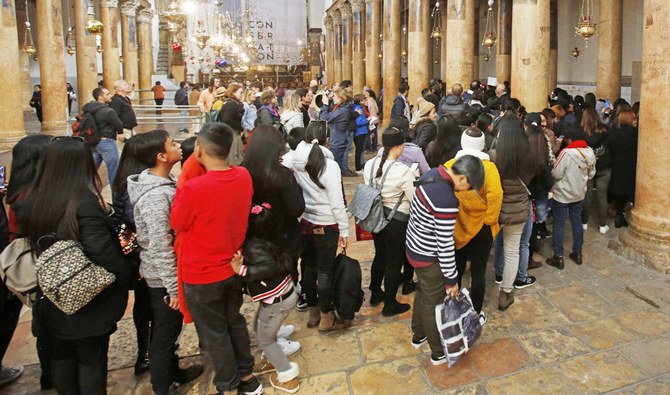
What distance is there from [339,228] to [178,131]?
1384 cm

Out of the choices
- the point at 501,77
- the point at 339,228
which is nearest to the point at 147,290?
the point at 339,228

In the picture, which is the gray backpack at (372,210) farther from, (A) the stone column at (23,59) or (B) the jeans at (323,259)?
(A) the stone column at (23,59)

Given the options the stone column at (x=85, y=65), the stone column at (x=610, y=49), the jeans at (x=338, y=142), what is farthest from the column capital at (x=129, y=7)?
the stone column at (x=610, y=49)

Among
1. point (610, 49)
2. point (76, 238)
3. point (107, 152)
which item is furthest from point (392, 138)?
point (610, 49)

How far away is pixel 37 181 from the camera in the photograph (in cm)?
286

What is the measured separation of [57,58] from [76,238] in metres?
11.8

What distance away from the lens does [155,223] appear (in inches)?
116

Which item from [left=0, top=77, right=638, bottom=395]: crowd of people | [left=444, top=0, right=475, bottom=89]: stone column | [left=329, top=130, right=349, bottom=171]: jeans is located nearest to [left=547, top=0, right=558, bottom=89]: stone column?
[left=444, top=0, right=475, bottom=89]: stone column

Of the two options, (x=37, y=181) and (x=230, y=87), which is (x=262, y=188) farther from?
(x=230, y=87)

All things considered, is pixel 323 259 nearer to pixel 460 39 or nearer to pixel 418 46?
pixel 460 39

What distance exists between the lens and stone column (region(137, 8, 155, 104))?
25.2m

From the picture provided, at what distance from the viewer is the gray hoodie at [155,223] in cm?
294

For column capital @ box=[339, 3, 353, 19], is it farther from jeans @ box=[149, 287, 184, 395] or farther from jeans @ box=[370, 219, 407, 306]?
jeans @ box=[149, 287, 184, 395]

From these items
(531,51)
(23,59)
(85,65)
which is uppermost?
(23,59)
